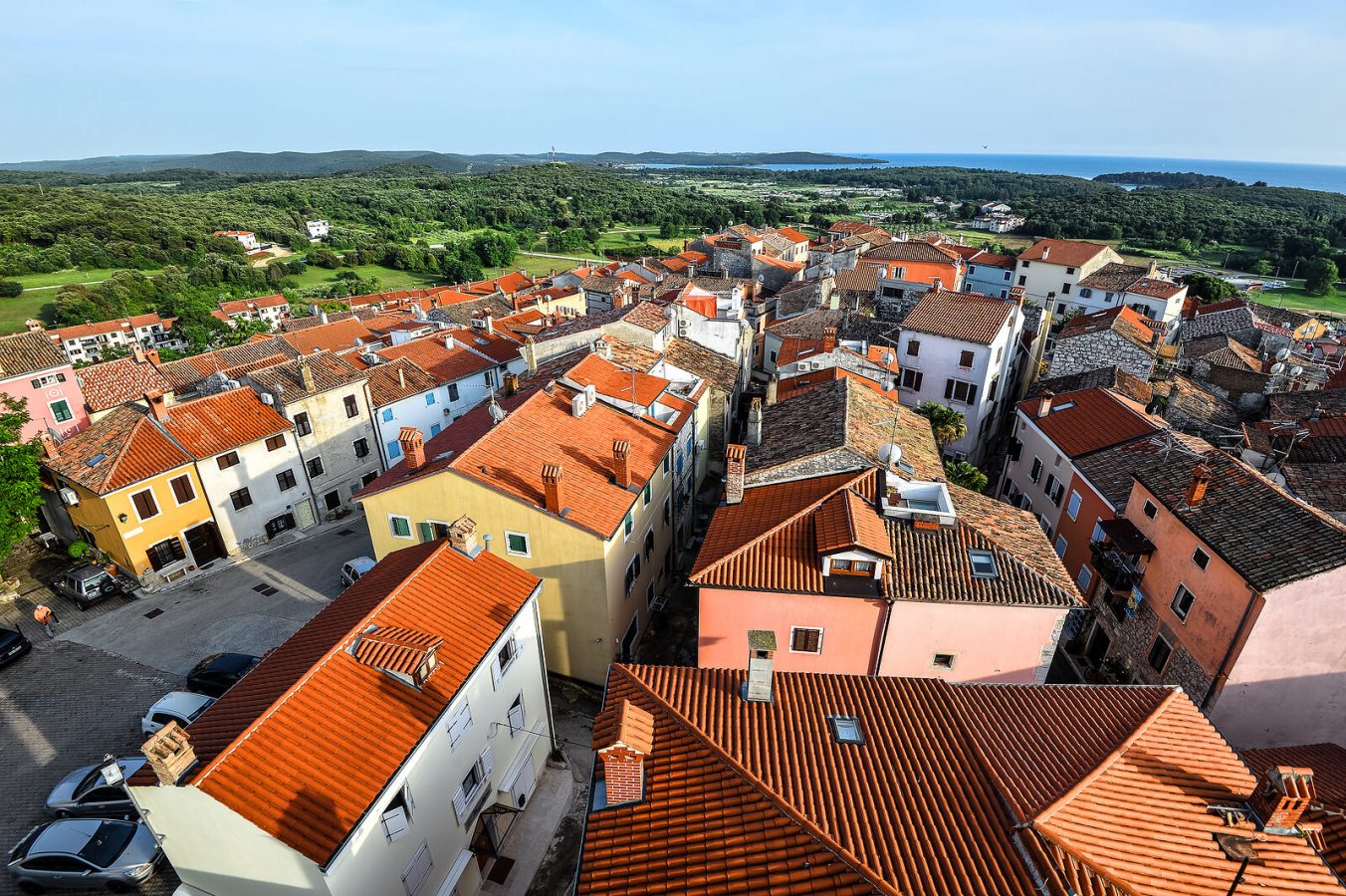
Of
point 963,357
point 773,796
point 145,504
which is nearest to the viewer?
point 773,796

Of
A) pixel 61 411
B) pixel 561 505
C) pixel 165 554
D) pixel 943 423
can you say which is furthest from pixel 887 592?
pixel 61 411

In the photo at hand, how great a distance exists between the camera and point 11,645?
25.1 meters

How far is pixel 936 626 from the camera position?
779 inches

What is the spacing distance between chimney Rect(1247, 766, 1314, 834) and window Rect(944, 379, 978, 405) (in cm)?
3341

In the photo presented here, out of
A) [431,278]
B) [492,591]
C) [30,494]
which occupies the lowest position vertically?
[431,278]

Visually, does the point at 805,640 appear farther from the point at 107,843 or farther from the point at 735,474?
the point at 107,843

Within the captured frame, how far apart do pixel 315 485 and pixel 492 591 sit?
24.3 m

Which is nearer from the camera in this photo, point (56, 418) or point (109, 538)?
point (109, 538)

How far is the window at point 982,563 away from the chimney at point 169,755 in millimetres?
21025

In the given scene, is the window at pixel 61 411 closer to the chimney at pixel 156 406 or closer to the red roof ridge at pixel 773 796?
the chimney at pixel 156 406

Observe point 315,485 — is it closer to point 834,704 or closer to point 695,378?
point 695,378

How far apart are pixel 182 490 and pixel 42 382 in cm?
2296

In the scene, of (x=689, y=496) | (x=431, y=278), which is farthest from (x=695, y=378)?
(x=431, y=278)

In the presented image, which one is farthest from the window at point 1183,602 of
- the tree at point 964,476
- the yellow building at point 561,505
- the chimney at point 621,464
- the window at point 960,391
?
the window at point 960,391
